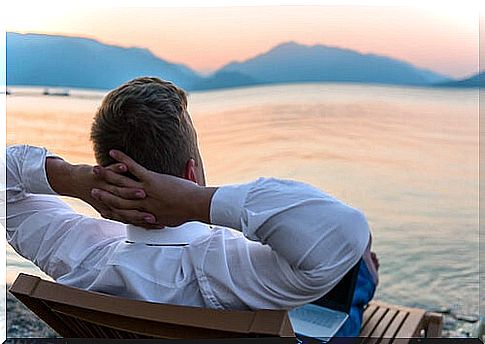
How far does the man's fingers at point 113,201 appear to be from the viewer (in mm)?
1229

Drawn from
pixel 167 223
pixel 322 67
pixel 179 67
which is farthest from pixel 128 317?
pixel 322 67

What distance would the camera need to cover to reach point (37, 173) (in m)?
1.38

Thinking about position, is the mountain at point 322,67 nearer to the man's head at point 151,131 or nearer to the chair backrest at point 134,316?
the man's head at point 151,131

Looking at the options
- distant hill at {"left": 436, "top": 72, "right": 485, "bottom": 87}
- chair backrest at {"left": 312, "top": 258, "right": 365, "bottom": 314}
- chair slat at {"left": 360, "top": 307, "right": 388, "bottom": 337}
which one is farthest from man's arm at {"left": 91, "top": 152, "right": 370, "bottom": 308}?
distant hill at {"left": 436, "top": 72, "right": 485, "bottom": 87}

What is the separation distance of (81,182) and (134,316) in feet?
1.01

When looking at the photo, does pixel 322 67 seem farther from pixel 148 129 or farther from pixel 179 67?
pixel 148 129

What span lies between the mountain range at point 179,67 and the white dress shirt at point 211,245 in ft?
2.69

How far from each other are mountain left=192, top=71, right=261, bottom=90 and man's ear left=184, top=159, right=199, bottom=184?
1.01 metres

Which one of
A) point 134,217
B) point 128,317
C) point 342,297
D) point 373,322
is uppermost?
point 134,217

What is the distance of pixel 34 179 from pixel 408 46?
140 cm

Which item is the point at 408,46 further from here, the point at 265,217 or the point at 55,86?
the point at 265,217

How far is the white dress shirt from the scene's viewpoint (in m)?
1.07

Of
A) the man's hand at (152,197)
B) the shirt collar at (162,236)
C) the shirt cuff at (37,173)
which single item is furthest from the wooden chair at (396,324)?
the shirt cuff at (37,173)

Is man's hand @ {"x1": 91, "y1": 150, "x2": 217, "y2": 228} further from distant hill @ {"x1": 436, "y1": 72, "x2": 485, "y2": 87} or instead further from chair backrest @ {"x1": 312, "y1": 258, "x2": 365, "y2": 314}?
distant hill @ {"x1": 436, "y1": 72, "x2": 485, "y2": 87}
